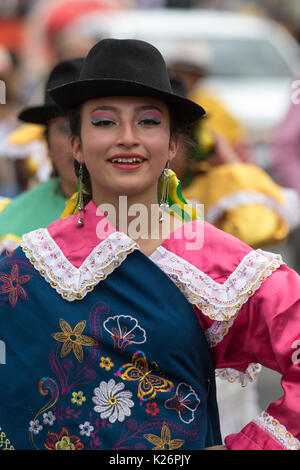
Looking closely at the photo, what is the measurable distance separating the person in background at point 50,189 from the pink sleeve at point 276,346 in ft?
3.77

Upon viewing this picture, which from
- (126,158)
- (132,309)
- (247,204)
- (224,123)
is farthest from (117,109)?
(224,123)

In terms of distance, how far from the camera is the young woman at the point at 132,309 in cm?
234

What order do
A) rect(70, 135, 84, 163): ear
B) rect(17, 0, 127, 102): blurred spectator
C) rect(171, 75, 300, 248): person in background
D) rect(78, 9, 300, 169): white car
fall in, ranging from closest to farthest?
rect(70, 135, 84, 163): ear → rect(171, 75, 300, 248): person in background → rect(78, 9, 300, 169): white car → rect(17, 0, 127, 102): blurred spectator

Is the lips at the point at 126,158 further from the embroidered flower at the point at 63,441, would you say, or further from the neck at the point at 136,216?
the embroidered flower at the point at 63,441

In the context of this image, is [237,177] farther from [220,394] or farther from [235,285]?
[235,285]

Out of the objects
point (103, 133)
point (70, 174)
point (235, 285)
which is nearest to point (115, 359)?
point (235, 285)

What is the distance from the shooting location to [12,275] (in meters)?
2.50

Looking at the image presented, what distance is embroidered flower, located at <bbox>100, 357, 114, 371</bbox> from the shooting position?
93.0 inches

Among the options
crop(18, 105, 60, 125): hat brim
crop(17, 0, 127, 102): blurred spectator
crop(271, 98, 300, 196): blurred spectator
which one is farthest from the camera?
crop(17, 0, 127, 102): blurred spectator

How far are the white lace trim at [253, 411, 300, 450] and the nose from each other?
2.77 feet

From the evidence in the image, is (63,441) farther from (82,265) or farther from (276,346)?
(276,346)

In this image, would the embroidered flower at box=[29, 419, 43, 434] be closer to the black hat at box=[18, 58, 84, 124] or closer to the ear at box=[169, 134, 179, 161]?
the ear at box=[169, 134, 179, 161]

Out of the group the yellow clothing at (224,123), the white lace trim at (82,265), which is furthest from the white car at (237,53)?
the white lace trim at (82,265)

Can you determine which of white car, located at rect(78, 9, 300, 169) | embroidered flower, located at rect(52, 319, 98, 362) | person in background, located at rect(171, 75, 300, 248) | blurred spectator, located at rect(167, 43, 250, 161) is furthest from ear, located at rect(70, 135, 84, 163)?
white car, located at rect(78, 9, 300, 169)
